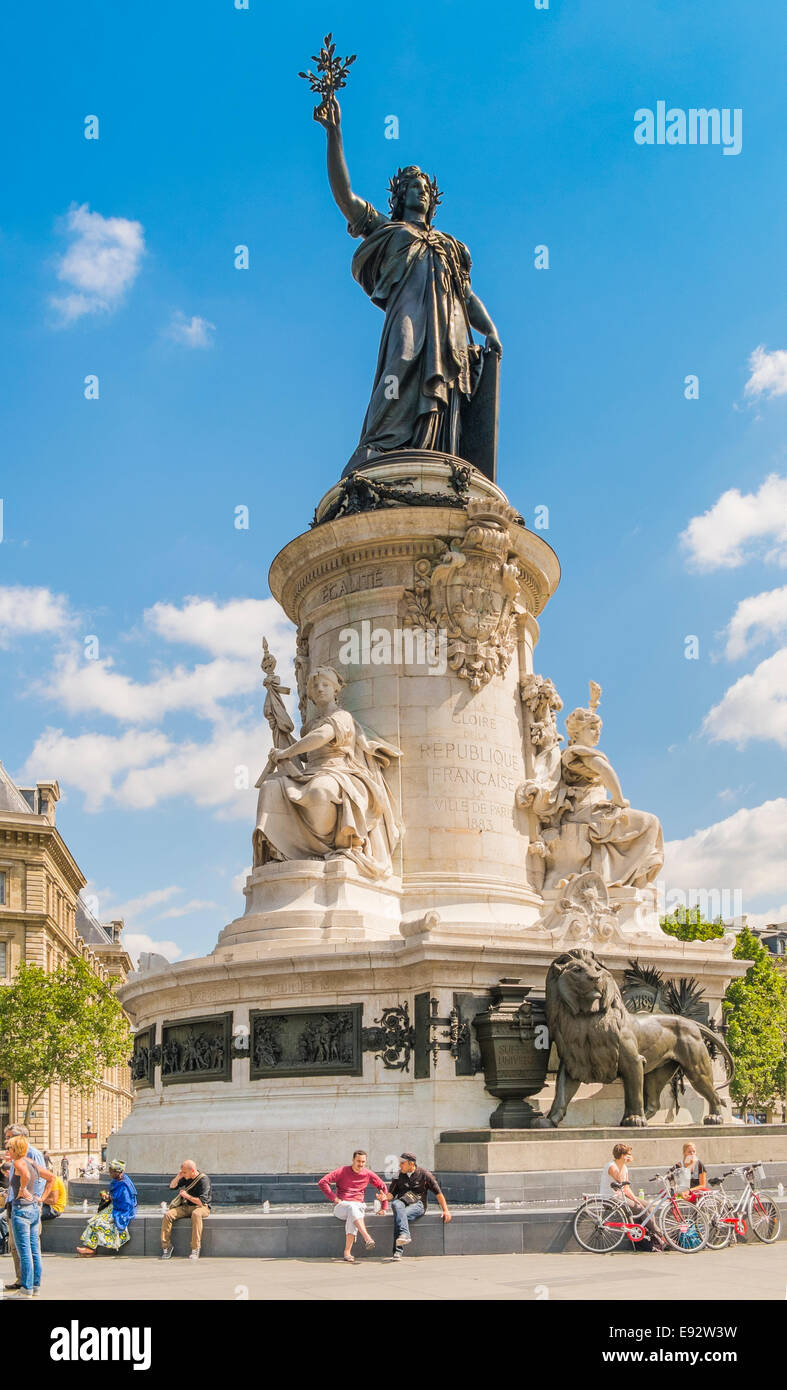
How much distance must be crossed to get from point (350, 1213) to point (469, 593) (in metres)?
12.8

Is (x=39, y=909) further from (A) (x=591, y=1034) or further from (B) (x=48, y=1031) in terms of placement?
(A) (x=591, y=1034)

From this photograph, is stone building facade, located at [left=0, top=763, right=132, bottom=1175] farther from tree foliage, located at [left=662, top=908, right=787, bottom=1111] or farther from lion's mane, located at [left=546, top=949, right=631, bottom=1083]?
lion's mane, located at [left=546, top=949, right=631, bottom=1083]

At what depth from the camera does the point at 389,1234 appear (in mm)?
14727

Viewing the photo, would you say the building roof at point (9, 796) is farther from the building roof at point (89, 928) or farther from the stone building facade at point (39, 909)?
the building roof at point (89, 928)

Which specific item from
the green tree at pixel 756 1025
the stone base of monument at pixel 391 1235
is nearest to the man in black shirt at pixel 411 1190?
the stone base of monument at pixel 391 1235

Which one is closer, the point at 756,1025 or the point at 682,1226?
the point at 682,1226

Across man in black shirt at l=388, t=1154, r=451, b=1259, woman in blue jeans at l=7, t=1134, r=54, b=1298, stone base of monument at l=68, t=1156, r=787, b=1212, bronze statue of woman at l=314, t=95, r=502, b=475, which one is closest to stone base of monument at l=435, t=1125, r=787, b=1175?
stone base of monument at l=68, t=1156, r=787, b=1212

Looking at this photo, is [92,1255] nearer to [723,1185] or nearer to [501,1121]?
[501,1121]

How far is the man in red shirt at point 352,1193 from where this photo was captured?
46.4 ft

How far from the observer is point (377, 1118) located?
1869 centimetres

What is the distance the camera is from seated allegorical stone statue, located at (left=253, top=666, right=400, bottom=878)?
2203 cm

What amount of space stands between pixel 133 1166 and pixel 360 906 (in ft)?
17.9

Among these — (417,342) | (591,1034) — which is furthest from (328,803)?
(417,342)
